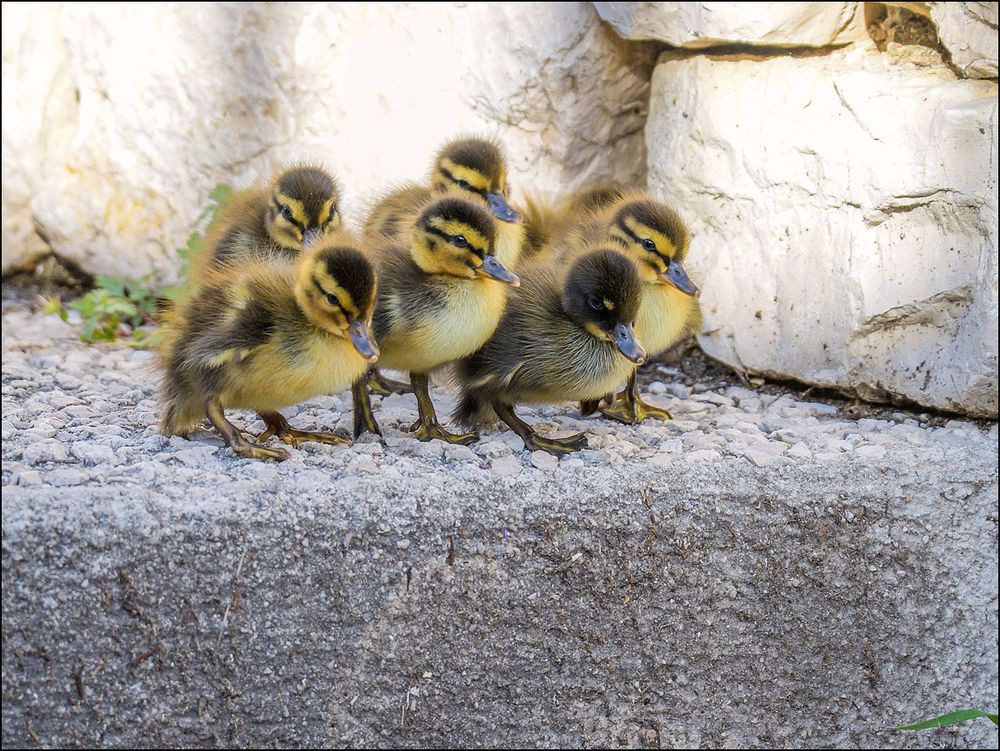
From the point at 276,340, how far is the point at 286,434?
41cm

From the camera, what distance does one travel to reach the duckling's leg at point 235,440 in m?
3.35

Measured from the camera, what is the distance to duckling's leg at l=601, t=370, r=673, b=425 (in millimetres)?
4055

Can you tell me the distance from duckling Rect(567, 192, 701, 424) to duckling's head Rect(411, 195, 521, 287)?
474mm

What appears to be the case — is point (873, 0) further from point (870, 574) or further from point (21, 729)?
point (21, 729)

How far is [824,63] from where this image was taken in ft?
13.8

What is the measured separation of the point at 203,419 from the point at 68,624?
0.99m

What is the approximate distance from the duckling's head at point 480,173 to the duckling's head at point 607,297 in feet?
2.46

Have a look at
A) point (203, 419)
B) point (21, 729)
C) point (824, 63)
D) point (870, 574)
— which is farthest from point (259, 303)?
point (824, 63)

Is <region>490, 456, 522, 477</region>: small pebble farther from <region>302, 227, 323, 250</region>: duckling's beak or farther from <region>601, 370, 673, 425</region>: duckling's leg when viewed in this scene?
<region>302, 227, 323, 250</region>: duckling's beak

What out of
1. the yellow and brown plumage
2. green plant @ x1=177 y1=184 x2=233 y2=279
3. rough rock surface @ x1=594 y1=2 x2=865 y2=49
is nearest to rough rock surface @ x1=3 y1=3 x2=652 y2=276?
green plant @ x1=177 y1=184 x2=233 y2=279

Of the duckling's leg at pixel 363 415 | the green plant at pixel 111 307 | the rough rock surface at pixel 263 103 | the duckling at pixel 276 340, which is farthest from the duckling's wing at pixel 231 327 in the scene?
the green plant at pixel 111 307

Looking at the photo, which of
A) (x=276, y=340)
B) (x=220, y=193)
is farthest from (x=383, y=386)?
(x=220, y=193)

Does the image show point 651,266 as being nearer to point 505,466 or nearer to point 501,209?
point 501,209

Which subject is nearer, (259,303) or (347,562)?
(347,562)
